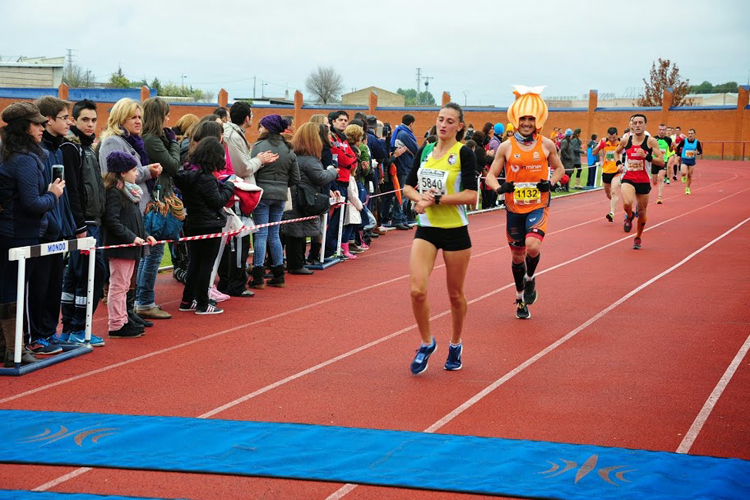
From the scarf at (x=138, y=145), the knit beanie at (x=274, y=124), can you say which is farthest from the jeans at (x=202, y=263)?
the knit beanie at (x=274, y=124)

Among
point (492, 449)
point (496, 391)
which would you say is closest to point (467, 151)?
point (496, 391)

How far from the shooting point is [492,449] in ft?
18.1

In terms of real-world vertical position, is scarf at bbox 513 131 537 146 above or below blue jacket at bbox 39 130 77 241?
above

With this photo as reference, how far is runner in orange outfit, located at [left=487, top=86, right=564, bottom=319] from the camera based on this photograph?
9.77 m

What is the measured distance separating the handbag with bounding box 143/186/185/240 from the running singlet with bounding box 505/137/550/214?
3.63 m

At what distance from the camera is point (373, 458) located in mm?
5320

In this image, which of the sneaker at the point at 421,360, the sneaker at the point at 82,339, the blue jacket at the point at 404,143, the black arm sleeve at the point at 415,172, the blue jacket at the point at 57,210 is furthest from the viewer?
the blue jacket at the point at 404,143

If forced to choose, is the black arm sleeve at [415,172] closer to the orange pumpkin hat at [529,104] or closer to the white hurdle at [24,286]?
the orange pumpkin hat at [529,104]

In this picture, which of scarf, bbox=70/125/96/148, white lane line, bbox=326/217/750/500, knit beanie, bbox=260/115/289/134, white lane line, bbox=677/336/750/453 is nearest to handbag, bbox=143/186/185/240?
scarf, bbox=70/125/96/148

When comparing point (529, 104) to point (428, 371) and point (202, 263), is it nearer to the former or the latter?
point (428, 371)

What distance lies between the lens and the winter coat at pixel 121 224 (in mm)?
8367

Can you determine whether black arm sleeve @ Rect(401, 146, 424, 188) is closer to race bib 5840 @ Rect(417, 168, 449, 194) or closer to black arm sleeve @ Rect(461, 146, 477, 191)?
race bib 5840 @ Rect(417, 168, 449, 194)

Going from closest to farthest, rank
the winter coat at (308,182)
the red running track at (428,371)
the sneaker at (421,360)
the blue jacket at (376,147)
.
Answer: the red running track at (428,371)
the sneaker at (421,360)
the winter coat at (308,182)
the blue jacket at (376,147)

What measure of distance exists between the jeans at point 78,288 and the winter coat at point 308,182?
4.00 metres
